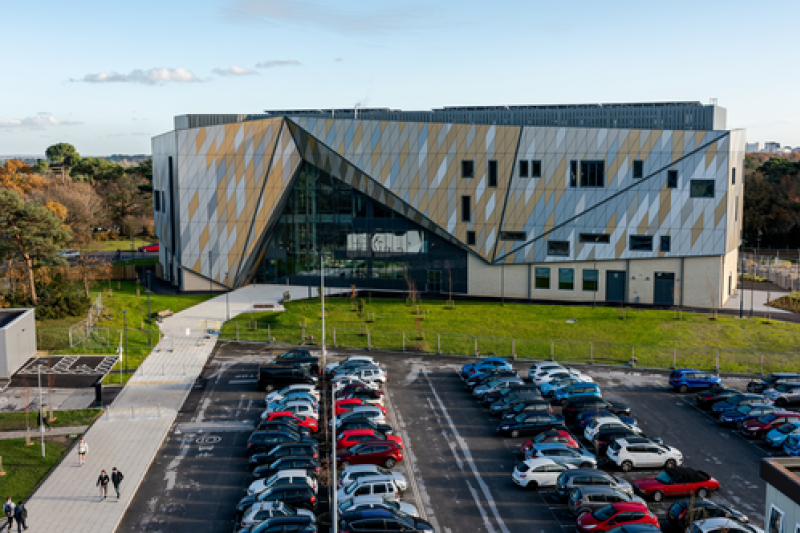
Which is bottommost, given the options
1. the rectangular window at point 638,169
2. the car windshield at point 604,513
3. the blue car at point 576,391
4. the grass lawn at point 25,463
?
the grass lawn at point 25,463

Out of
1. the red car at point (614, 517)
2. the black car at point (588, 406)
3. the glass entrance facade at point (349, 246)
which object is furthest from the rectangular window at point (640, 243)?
the red car at point (614, 517)

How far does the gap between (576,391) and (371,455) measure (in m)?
14.9

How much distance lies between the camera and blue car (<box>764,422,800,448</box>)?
118ft

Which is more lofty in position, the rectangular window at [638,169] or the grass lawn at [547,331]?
the rectangular window at [638,169]

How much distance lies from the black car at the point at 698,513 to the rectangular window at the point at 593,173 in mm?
44542

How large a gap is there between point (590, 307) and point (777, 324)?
15.9m

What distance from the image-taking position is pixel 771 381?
1791 inches

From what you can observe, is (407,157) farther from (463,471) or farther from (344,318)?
(463,471)

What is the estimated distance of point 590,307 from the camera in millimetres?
67688

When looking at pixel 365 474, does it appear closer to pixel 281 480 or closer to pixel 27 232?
pixel 281 480

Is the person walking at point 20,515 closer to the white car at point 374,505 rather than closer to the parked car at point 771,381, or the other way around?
the white car at point 374,505

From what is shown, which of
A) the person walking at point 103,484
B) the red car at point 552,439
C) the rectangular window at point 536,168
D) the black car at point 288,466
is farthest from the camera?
the rectangular window at point 536,168

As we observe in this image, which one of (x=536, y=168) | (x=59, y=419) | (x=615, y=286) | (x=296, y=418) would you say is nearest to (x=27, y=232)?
(x=59, y=419)

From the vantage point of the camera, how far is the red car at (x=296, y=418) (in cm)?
3728
